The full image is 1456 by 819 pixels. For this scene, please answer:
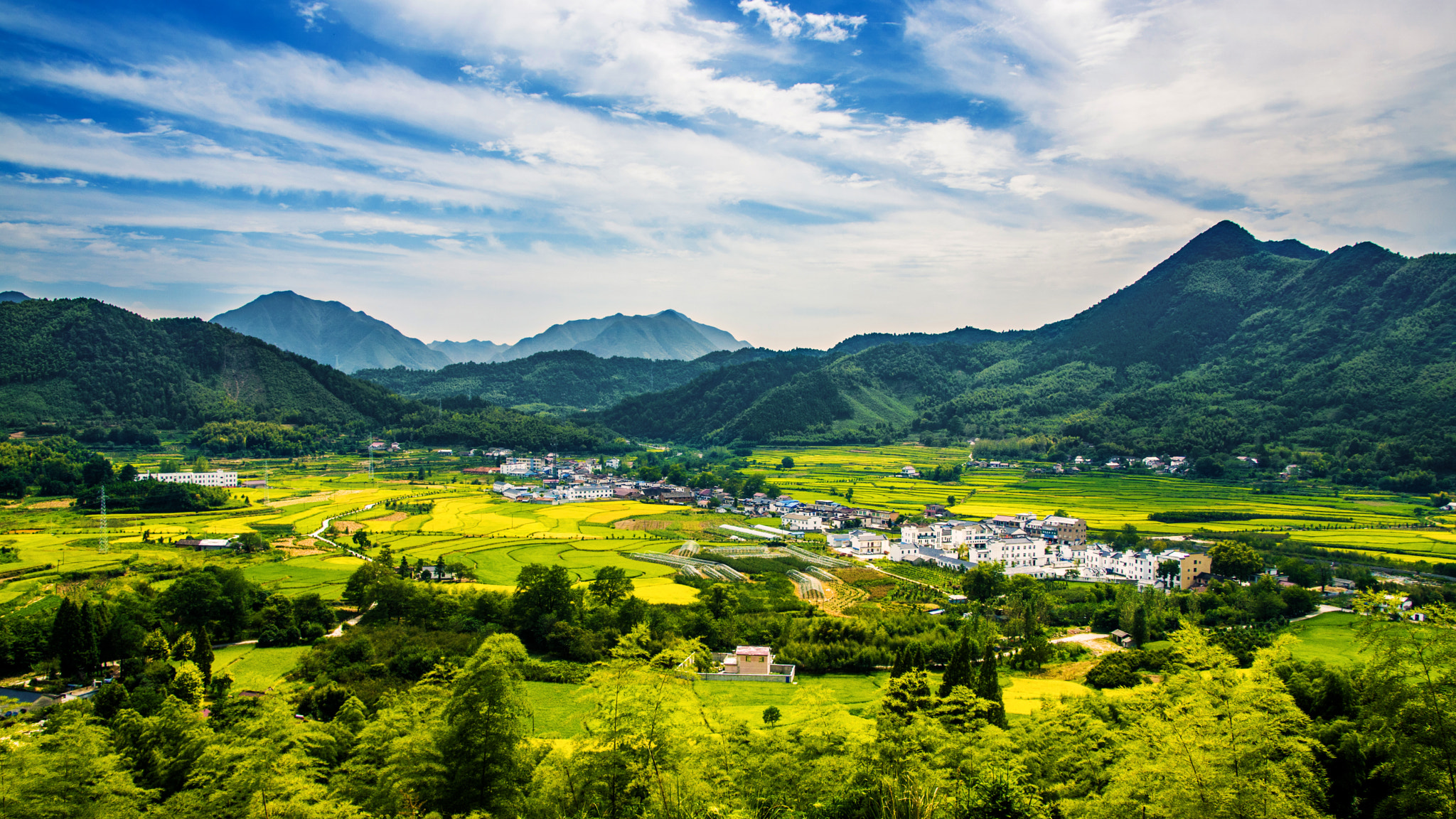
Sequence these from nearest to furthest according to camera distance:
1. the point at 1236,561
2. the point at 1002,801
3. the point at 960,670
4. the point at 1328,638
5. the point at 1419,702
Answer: the point at 1419,702 → the point at 1002,801 → the point at 960,670 → the point at 1328,638 → the point at 1236,561

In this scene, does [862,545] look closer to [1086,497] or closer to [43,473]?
[1086,497]

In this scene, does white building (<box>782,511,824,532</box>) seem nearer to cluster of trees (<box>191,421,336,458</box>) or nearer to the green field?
the green field

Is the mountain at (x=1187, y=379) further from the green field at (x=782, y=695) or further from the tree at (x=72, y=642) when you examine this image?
the tree at (x=72, y=642)

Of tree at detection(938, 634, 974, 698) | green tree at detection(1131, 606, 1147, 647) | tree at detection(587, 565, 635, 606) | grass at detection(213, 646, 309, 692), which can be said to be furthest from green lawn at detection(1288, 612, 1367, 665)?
grass at detection(213, 646, 309, 692)

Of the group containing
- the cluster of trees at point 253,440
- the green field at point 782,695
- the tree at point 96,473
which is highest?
the cluster of trees at point 253,440

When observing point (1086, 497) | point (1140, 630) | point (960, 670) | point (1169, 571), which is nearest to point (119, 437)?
point (960, 670)

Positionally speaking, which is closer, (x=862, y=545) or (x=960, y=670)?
(x=960, y=670)

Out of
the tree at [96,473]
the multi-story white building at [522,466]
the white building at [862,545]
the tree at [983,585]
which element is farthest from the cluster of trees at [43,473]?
the tree at [983,585]
